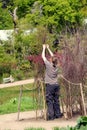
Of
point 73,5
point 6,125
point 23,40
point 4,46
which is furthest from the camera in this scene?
point 73,5

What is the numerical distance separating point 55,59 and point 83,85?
1.03 meters

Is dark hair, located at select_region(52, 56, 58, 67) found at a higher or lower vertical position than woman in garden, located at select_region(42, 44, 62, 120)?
higher

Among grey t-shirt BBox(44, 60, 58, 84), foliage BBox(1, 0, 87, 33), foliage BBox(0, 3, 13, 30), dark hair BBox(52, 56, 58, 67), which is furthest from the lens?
foliage BBox(0, 3, 13, 30)

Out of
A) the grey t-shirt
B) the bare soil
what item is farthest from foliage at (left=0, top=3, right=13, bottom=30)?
the grey t-shirt

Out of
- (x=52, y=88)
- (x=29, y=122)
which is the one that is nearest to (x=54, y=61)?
(x=52, y=88)

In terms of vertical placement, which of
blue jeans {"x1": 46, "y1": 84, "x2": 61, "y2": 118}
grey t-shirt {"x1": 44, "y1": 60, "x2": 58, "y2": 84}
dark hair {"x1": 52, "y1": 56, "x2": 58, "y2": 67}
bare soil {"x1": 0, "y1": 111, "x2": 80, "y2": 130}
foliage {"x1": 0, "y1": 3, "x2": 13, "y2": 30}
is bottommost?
bare soil {"x1": 0, "y1": 111, "x2": 80, "y2": 130}

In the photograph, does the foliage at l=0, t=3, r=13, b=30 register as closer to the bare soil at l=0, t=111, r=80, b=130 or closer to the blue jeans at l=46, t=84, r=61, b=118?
the bare soil at l=0, t=111, r=80, b=130

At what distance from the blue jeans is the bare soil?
231mm

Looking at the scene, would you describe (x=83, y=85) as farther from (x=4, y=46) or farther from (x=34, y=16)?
(x=34, y=16)

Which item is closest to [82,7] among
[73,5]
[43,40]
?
[73,5]

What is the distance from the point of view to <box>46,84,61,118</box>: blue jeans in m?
15.3

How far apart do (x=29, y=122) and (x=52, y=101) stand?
2.79 ft

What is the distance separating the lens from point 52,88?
599 inches

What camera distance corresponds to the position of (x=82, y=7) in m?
55.3
